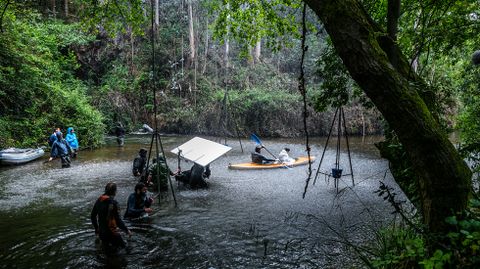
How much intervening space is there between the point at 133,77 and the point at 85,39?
4706 millimetres

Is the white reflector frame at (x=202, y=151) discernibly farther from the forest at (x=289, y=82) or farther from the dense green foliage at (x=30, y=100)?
the dense green foliage at (x=30, y=100)

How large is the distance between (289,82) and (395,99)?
96.4ft

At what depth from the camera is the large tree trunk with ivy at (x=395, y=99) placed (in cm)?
303

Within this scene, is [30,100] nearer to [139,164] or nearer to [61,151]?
[61,151]

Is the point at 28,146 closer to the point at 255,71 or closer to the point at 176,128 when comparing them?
the point at 176,128

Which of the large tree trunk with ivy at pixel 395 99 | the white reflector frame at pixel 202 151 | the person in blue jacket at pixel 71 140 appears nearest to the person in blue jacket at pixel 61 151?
the person in blue jacket at pixel 71 140

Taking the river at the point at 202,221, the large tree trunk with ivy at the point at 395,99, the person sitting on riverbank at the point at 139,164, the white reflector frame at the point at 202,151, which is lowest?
the river at the point at 202,221

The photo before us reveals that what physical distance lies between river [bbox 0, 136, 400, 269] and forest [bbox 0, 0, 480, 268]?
4.47 ft

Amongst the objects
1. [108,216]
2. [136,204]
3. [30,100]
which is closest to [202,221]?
[136,204]

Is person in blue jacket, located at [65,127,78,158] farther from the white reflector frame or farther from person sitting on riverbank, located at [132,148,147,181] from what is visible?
the white reflector frame

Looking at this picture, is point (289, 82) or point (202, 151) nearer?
point (202, 151)

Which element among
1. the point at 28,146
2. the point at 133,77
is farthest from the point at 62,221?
the point at 133,77

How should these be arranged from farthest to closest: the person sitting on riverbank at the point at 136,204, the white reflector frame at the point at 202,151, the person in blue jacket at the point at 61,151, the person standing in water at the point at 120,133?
the person standing in water at the point at 120,133
the person in blue jacket at the point at 61,151
the white reflector frame at the point at 202,151
the person sitting on riverbank at the point at 136,204

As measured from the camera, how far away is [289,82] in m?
32.0
